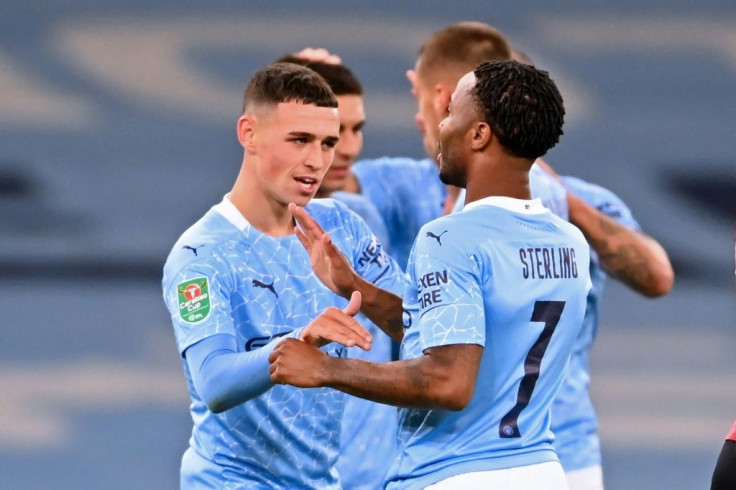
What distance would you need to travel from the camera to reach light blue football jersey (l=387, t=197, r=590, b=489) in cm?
292

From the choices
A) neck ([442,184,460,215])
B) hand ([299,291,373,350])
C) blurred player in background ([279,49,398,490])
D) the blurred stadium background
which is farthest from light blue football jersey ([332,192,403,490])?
the blurred stadium background

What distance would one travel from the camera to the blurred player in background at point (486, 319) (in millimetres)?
2889

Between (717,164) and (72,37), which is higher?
(72,37)

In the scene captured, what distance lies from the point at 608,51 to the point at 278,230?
12.9ft

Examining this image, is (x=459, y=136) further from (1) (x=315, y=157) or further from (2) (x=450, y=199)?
(2) (x=450, y=199)

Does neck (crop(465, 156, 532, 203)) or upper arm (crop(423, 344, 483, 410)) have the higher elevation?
neck (crop(465, 156, 532, 203))

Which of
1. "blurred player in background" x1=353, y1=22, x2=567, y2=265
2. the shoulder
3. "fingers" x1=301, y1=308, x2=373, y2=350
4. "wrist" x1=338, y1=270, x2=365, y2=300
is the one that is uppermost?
"blurred player in background" x1=353, y1=22, x2=567, y2=265

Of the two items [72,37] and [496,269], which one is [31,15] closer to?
[72,37]

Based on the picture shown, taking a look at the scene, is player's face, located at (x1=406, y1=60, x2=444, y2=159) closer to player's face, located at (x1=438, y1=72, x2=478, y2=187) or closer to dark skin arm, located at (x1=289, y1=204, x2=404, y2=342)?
dark skin arm, located at (x1=289, y1=204, x2=404, y2=342)

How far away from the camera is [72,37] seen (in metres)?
7.18

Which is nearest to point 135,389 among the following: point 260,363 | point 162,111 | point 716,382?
point 162,111

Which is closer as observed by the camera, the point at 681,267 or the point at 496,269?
the point at 496,269

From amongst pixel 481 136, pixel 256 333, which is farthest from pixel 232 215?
pixel 481 136

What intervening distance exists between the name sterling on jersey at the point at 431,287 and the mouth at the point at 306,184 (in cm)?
76
